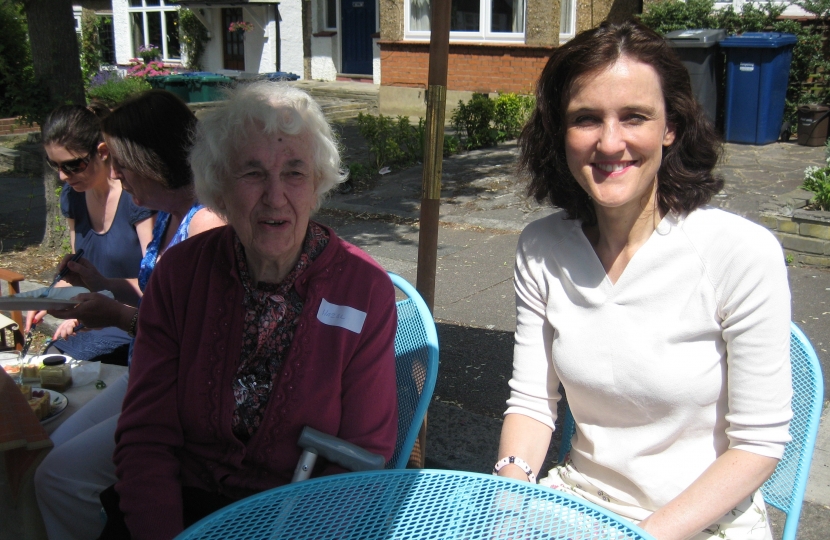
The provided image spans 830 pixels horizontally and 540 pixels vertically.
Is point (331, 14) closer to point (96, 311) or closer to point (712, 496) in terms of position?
point (96, 311)

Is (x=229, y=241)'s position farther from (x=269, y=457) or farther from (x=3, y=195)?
(x=3, y=195)

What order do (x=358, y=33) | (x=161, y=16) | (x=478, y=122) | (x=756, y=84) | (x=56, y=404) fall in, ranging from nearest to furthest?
1. (x=56, y=404)
2. (x=756, y=84)
3. (x=478, y=122)
4. (x=358, y=33)
5. (x=161, y=16)

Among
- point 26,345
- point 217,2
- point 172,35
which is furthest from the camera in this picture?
point 172,35

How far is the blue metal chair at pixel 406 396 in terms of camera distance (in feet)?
5.95

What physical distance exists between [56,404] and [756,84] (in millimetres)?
9502

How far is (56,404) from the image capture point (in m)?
2.46

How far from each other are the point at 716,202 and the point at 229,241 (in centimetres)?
605

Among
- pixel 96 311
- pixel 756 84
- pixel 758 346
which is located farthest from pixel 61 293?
pixel 756 84

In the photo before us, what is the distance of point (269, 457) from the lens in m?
1.91

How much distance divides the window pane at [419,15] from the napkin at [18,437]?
43.3 feet

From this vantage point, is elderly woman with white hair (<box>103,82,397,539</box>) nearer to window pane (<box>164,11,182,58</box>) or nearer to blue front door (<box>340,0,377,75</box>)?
blue front door (<box>340,0,377,75</box>)

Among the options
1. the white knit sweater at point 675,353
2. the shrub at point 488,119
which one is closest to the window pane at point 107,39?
the shrub at point 488,119

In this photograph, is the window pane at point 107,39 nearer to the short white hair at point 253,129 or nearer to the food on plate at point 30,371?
the food on plate at point 30,371

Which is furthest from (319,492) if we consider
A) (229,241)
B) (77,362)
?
(77,362)
